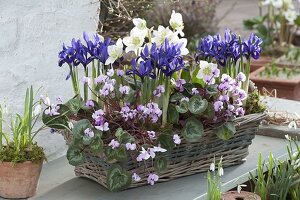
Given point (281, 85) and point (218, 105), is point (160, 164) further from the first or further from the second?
point (281, 85)

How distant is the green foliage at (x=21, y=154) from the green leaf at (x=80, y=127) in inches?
7.5

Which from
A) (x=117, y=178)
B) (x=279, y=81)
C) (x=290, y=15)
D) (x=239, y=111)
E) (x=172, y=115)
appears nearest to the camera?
(x=117, y=178)

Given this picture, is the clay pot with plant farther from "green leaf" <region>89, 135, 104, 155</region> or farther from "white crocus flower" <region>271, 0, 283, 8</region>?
"white crocus flower" <region>271, 0, 283, 8</region>

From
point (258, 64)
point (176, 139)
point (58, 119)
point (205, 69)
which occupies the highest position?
point (205, 69)

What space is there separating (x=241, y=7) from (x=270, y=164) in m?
9.01

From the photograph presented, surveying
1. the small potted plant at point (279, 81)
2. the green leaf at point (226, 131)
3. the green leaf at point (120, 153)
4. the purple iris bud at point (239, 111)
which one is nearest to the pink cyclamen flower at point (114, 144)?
the green leaf at point (120, 153)

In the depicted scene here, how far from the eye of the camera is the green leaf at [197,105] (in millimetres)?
3719

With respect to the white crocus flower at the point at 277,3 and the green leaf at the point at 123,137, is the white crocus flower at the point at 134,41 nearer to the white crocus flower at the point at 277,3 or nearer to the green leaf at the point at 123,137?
the green leaf at the point at 123,137

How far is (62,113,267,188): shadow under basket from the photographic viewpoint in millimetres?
3774

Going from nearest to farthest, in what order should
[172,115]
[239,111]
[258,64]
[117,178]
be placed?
[117,178], [172,115], [239,111], [258,64]

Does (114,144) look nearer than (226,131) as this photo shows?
Yes

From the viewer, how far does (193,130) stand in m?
3.77

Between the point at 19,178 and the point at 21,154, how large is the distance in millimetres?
109

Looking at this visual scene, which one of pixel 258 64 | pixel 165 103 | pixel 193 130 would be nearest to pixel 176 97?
pixel 165 103
